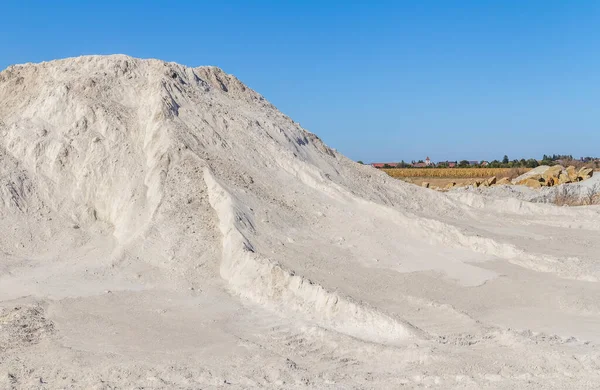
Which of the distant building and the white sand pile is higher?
the distant building

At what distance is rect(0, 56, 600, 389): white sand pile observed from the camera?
7953 millimetres

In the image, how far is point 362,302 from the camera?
9.95 metres

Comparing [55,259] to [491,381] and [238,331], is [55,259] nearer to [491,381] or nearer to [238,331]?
[238,331]

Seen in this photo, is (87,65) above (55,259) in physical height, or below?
above

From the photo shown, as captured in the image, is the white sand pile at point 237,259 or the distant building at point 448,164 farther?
the distant building at point 448,164

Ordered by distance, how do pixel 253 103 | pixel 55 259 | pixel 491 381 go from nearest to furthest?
pixel 491 381 → pixel 55 259 → pixel 253 103

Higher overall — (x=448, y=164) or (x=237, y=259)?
(x=448, y=164)

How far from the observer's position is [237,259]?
460 inches

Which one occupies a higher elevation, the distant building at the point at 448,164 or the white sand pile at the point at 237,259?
the distant building at the point at 448,164

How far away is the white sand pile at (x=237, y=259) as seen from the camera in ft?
26.1

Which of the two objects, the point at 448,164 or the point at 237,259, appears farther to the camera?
the point at 448,164

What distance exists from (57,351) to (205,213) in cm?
545

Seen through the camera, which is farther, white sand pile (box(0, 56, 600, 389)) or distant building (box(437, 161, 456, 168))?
distant building (box(437, 161, 456, 168))

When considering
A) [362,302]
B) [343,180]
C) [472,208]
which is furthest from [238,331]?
[472,208]
